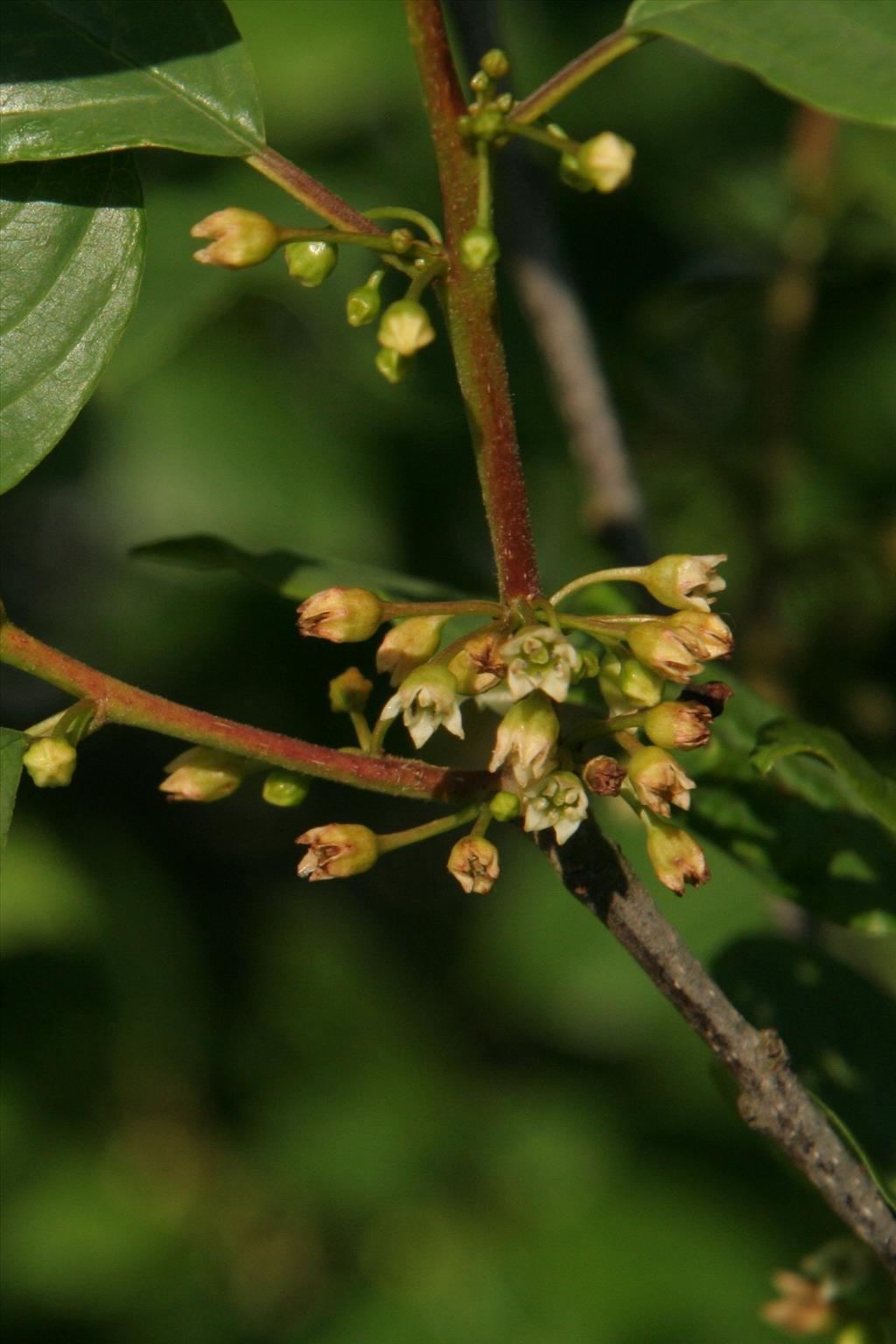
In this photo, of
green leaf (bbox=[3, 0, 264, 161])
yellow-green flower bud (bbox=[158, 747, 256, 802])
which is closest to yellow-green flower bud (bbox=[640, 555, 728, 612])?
yellow-green flower bud (bbox=[158, 747, 256, 802])

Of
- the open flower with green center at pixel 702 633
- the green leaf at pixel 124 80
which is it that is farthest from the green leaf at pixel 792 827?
the green leaf at pixel 124 80

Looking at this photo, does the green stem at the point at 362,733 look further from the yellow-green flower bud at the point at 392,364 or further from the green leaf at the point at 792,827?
the green leaf at the point at 792,827

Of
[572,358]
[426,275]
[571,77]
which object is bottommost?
[572,358]

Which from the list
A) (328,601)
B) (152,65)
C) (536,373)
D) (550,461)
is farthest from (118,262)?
(550,461)

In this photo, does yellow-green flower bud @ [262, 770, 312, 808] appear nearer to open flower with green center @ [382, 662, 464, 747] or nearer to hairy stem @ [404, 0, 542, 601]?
open flower with green center @ [382, 662, 464, 747]

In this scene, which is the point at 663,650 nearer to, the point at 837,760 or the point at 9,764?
the point at 837,760

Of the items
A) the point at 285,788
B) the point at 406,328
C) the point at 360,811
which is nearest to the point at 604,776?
the point at 285,788
